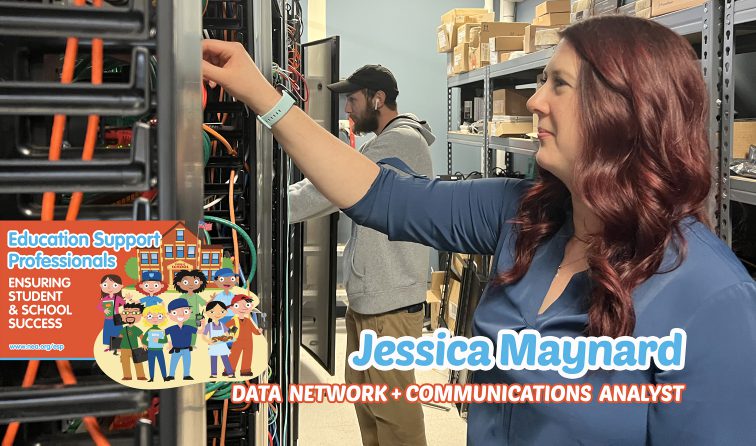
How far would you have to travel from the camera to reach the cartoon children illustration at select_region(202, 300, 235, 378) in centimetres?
62

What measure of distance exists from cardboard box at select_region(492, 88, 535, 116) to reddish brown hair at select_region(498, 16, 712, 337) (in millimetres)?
2607

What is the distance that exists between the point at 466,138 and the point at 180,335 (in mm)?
4132

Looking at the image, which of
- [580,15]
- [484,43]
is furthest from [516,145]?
[484,43]

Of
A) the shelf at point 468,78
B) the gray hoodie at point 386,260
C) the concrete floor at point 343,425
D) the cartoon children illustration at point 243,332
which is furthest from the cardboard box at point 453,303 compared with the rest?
the cartoon children illustration at point 243,332

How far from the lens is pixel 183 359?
62 centimetres

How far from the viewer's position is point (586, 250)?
1198mm

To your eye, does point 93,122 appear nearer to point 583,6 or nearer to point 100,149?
point 100,149

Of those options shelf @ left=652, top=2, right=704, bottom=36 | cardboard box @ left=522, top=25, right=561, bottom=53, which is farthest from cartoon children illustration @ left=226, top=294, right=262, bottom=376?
cardboard box @ left=522, top=25, right=561, bottom=53

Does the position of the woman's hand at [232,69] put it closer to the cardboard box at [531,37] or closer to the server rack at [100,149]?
the server rack at [100,149]

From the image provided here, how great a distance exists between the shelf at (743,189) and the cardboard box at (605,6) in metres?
1.02

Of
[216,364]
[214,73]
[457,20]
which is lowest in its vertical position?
[216,364]

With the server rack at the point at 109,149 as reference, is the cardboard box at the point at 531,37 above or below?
above

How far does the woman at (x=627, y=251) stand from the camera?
1.00 m

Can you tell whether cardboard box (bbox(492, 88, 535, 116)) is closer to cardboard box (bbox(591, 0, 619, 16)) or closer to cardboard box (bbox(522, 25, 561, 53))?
cardboard box (bbox(522, 25, 561, 53))
